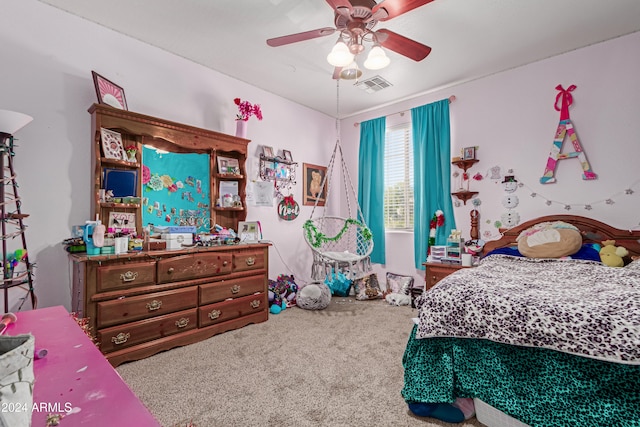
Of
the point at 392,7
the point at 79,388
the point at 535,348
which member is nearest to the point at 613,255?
the point at 535,348

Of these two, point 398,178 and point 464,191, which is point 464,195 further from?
point 398,178

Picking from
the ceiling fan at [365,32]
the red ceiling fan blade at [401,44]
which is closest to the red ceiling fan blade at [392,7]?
the ceiling fan at [365,32]

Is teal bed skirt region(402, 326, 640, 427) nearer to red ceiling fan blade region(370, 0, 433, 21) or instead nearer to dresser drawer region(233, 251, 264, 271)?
dresser drawer region(233, 251, 264, 271)

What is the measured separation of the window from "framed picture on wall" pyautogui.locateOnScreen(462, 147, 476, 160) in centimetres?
77

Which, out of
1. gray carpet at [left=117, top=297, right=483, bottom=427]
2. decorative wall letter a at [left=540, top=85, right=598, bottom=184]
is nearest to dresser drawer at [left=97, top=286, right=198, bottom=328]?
gray carpet at [left=117, top=297, right=483, bottom=427]

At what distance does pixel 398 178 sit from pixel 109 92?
11.3 feet

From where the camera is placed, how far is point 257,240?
324 cm

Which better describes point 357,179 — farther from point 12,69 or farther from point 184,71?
point 12,69

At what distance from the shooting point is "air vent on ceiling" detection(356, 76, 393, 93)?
3562mm

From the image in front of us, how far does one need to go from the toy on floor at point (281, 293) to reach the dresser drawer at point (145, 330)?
101 centimetres

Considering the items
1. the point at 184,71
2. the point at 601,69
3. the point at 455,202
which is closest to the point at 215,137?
the point at 184,71

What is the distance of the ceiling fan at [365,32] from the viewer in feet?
5.99

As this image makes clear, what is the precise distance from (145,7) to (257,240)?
2197mm

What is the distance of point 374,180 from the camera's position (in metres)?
4.52
